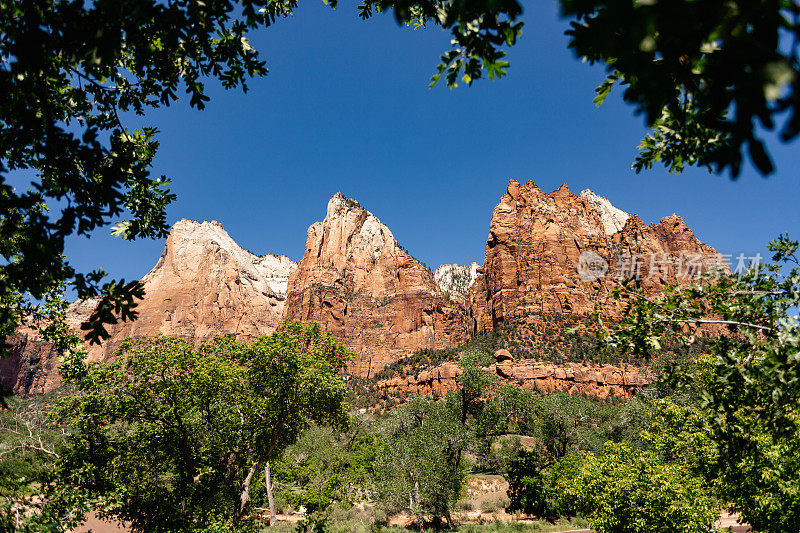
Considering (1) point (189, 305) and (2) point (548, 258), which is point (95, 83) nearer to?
(2) point (548, 258)

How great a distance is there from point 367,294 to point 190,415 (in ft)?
376

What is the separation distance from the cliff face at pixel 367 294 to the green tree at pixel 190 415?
327 ft

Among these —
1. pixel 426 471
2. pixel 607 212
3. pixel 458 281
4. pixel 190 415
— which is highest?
pixel 607 212

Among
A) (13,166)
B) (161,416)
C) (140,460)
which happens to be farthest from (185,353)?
(13,166)

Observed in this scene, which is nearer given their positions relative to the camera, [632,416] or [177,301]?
[632,416]

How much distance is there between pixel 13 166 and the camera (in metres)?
4.27

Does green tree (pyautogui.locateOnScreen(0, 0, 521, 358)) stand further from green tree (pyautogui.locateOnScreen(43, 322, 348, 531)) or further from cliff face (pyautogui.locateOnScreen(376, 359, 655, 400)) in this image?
cliff face (pyautogui.locateOnScreen(376, 359, 655, 400))

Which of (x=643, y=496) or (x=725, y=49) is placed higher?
(x=725, y=49)

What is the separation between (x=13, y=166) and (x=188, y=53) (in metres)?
2.39

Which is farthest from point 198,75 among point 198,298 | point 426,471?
point 198,298

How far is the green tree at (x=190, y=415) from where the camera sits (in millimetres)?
10406

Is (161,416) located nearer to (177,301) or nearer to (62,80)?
(62,80)

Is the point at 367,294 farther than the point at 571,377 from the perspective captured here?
Yes

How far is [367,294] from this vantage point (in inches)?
4951
